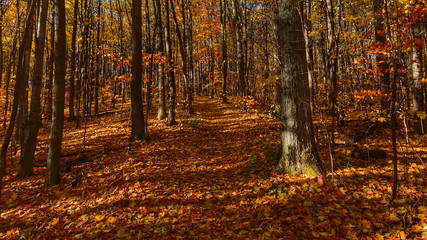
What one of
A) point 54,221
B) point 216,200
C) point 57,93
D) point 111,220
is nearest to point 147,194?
point 111,220

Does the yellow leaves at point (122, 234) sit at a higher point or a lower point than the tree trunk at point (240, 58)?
lower

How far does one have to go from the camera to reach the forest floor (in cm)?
325

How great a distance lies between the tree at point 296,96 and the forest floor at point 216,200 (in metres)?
0.42

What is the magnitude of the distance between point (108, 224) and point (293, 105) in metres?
4.32

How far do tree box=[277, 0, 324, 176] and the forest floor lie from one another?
0.42 meters

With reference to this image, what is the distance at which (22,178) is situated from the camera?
20.4 ft

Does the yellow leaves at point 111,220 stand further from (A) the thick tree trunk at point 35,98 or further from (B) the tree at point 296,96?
(A) the thick tree trunk at point 35,98

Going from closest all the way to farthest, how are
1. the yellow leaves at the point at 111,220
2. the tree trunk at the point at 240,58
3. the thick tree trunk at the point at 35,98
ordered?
1. the yellow leaves at the point at 111,220
2. the thick tree trunk at the point at 35,98
3. the tree trunk at the point at 240,58

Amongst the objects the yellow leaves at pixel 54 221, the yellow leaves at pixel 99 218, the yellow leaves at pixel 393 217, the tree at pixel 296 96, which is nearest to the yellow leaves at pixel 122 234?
the yellow leaves at pixel 99 218

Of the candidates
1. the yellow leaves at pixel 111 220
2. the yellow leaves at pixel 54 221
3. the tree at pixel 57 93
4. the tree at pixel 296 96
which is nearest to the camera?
the yellow leaves at pixel 111 220

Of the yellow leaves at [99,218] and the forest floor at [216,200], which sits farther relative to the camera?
the yellow leaves at [99,218]

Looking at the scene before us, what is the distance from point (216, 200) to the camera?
4289mm

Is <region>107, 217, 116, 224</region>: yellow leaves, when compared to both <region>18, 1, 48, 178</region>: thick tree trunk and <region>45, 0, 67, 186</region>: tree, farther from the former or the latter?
<region>18, 1, 48, 178</region>: thick tree trunk

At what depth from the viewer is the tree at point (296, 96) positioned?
4488 millimetres
